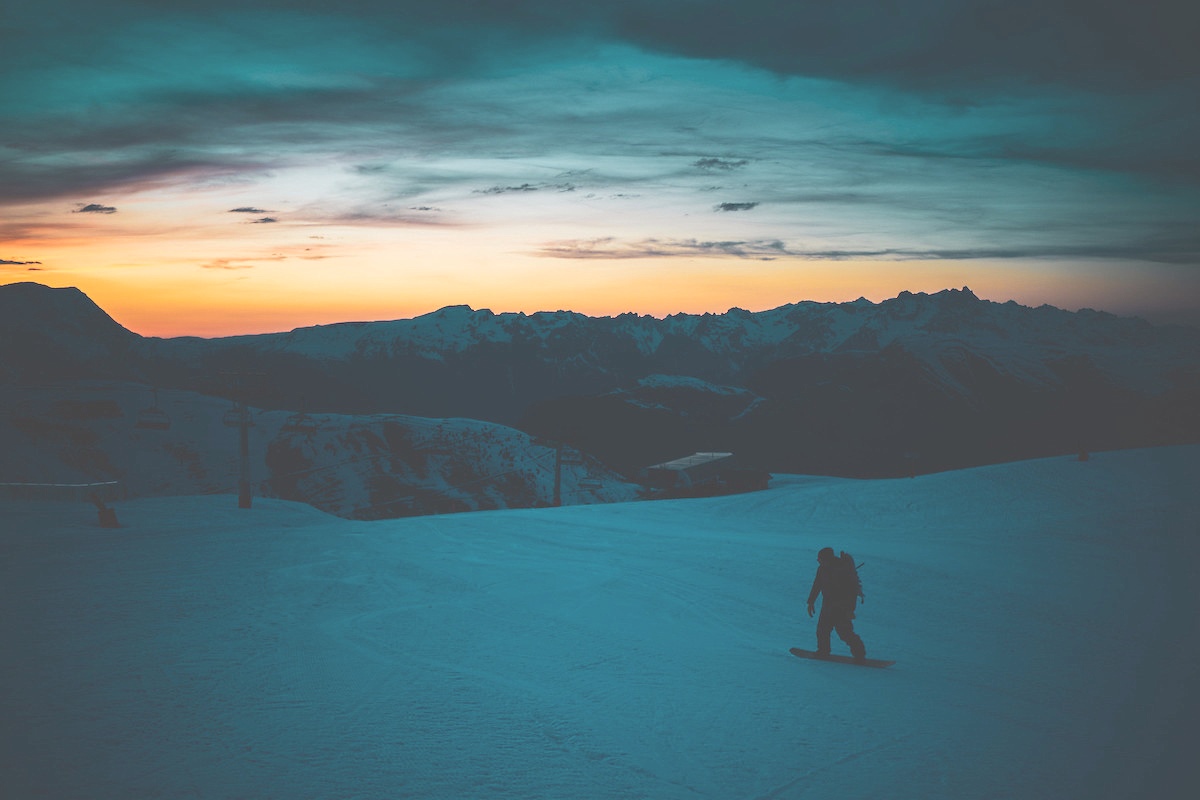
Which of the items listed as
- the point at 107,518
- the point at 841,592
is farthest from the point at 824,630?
the point at 107,518

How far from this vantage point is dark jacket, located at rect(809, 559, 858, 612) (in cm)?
1177

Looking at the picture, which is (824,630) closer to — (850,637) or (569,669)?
(850,637)

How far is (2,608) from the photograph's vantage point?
42.9ft

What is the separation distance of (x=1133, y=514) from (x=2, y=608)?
31275 mm

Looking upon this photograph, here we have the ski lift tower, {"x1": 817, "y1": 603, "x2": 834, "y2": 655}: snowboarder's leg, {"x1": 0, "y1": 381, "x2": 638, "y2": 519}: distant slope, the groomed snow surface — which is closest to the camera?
the groomed snow surface

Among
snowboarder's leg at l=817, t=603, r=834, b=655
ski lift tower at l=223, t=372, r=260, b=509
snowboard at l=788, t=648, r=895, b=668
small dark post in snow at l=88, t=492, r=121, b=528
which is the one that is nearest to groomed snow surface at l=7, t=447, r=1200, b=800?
snowboard at l=788, t=648, r=895, b=668

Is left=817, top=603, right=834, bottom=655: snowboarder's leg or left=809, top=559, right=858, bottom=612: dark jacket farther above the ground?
left=809, top=559, right=858, bottom=612: dark jacket

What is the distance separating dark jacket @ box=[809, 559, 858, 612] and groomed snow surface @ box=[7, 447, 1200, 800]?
93 cm

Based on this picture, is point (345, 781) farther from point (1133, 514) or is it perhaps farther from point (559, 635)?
point (1133, 514)

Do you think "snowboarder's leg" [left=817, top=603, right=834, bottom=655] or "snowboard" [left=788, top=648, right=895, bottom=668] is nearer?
"snowboard" [left=788, top=648, right=895, bottom=668]

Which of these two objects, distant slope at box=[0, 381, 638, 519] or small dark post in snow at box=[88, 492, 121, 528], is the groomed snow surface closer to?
small dark post in snow at box=[88, 492, 121, 528]

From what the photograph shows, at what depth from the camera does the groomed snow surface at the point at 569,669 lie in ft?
25.1

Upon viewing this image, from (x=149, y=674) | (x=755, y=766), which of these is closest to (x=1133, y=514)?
(x=755, y=766)

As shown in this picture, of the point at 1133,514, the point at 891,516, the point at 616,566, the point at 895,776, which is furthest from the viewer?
the point at 891,516
